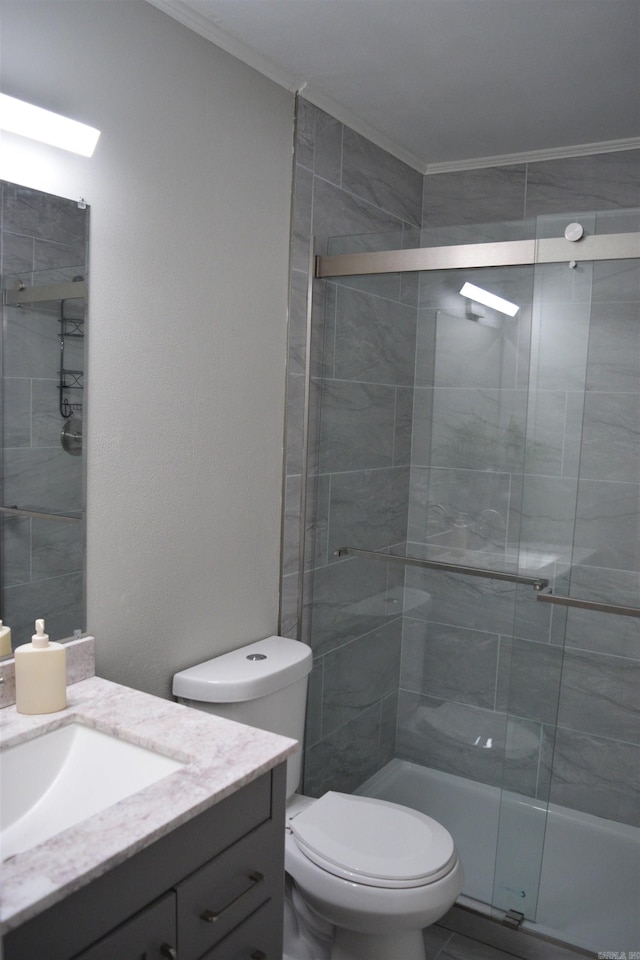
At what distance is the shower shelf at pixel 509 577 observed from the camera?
6.76 feet

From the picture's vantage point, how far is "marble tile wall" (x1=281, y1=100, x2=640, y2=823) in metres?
2.06

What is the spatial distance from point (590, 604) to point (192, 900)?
1.32 metres

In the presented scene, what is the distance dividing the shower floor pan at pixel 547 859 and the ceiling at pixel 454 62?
210 cm

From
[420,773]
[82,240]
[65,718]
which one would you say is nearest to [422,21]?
[82,240]

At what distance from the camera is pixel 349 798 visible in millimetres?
2121

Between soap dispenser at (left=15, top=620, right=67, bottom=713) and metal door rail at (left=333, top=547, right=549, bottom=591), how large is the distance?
4.03ft

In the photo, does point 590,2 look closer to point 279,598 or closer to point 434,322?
point 434,322

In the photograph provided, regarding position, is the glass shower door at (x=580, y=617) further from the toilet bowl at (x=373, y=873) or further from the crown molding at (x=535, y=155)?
the crown molding at (x=535, y=155)

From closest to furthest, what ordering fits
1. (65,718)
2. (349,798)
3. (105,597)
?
1. (65,718)
2. (105,597)
3. (349,798)

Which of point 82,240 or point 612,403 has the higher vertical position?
point 82,240

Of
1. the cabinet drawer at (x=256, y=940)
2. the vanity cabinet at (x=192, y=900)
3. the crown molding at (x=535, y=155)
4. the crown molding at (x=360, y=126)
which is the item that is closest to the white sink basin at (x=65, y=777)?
the vanity cabinet at (x=192, y=900)

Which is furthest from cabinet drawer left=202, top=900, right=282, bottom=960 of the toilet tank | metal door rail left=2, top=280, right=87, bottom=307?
metal door rail left=2, top=280, right=87, bottom=307

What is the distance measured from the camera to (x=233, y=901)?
1340 mm

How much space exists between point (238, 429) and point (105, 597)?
0.66m
